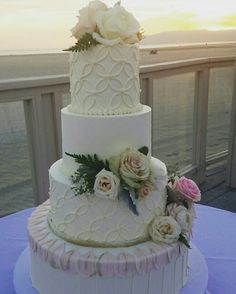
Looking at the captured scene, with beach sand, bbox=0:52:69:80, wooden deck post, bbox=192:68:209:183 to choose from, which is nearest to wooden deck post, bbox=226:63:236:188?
wooden deck post, bbox=192:68:209:183

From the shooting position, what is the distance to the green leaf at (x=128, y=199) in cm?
105

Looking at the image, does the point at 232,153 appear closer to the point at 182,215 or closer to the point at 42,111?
the point at 42,111

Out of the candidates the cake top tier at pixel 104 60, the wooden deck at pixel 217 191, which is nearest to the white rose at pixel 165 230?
the cake top tier at pixel 104 60

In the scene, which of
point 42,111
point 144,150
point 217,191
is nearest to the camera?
point 144,150

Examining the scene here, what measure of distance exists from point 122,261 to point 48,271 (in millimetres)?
285

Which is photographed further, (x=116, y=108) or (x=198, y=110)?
(x=198, y=110)

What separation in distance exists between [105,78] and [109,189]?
35 cm

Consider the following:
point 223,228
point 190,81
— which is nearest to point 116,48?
point 223,228

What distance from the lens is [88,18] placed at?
104 centimetres

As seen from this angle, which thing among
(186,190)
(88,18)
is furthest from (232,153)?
(88,18)

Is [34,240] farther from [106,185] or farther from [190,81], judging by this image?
[190,81]

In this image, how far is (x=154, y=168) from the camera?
46.6 inches

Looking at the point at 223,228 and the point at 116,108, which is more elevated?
the point at 116,108

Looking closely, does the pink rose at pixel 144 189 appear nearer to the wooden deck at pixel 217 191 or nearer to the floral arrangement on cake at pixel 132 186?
the floral arrangement on cake at pixel 132 186
